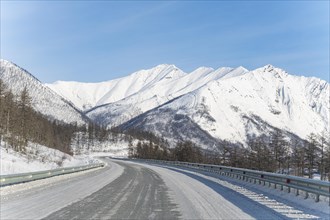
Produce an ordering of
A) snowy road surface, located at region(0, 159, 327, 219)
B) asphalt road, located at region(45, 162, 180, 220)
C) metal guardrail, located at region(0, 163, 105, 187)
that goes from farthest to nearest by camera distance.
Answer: metal guardrail, located at region(0, 163, 105, 187), snowy road surface, located at region(0, 159, 327, 219), asphalt road, located at region(45, 162, 180, 220)

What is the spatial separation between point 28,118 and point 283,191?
57538 mm

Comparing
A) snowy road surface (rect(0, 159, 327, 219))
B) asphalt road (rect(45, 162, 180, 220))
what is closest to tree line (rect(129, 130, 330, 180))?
snowy road surface (rect(0, 159, 327, 219))

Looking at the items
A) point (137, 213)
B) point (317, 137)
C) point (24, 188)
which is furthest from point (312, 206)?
point (317, 137)

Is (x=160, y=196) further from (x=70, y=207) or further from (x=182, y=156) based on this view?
(x=182, y=156)

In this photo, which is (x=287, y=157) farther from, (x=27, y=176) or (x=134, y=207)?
(x=134, y=207)

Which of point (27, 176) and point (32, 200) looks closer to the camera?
point (32, 200)

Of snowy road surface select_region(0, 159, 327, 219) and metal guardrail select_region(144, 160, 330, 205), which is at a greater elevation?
metal guardrail select_region(144, 160, 330, 205)

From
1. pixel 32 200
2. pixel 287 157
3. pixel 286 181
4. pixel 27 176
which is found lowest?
pixel 32 200

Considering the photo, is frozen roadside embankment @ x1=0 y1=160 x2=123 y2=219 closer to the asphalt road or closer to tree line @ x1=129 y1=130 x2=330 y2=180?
the asphalt road

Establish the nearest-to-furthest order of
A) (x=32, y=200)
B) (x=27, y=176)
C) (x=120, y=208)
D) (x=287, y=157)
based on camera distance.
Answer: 1. (x=120, y=208)
2. (x=32, y=200)
3. (x=27, y=176)
4. (x=287, y=157)

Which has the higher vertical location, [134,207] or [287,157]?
[287,157]

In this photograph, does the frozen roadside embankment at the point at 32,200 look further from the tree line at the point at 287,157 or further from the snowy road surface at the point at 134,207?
the tree line at the point at 287,157

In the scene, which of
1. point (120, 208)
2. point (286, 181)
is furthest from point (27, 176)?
point (286, 181)

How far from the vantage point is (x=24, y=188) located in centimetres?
1881
